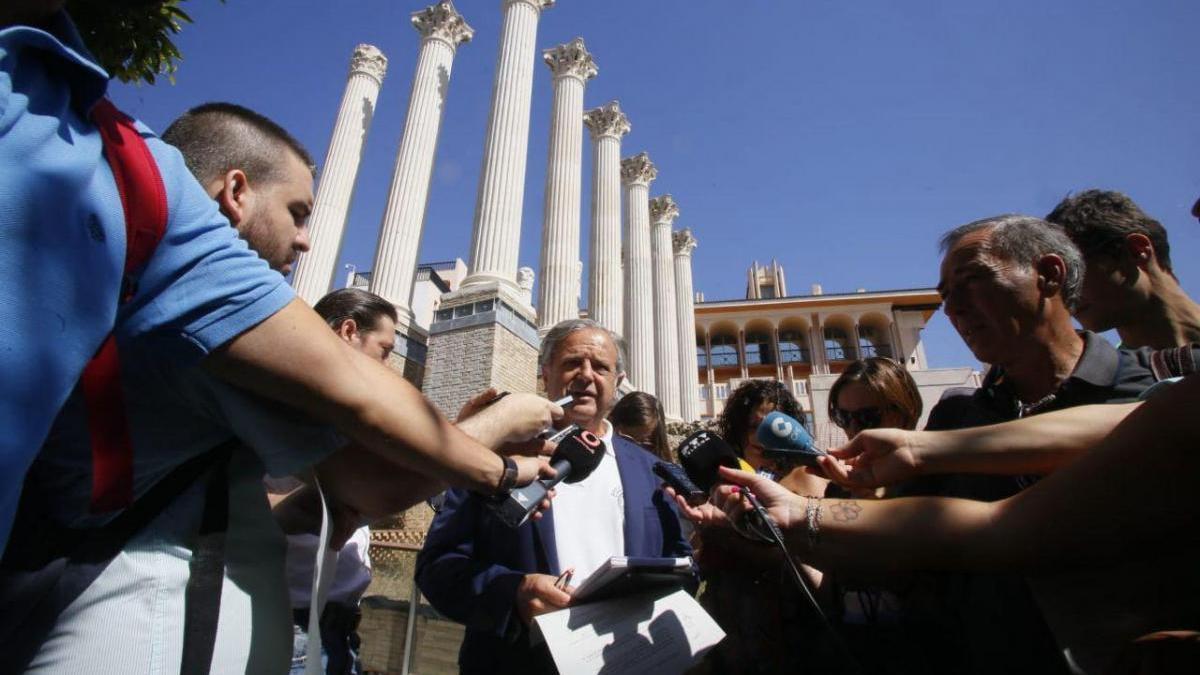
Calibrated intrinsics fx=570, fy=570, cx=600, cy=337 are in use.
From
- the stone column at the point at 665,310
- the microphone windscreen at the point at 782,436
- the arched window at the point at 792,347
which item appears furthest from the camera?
the arched window at the point at 792,347

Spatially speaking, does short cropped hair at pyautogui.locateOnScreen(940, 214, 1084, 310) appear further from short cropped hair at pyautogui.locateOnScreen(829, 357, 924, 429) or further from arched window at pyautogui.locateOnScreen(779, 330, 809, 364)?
arched window at pyautogui.locateOnScreen(779, 330, 809, 364)

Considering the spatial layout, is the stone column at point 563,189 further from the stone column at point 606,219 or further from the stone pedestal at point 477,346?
the stone pedestal at point 477,346

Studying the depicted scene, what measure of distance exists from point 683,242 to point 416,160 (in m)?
13.9

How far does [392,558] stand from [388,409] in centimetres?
719

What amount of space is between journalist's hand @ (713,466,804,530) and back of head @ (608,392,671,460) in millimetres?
2884

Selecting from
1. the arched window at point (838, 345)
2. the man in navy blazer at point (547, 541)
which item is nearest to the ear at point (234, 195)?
the man in navy blazer at point (547, 541)

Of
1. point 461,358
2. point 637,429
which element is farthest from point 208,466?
point 461,358

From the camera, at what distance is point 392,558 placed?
7379 millimetres

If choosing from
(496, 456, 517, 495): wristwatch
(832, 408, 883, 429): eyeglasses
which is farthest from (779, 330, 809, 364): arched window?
(496, 456, 517, 495): wristwatch

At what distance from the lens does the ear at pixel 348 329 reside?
8.65 ft

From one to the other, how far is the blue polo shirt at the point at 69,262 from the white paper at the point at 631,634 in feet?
4.07

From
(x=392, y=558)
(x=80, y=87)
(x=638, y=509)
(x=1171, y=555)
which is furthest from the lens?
(x=392, y=558)

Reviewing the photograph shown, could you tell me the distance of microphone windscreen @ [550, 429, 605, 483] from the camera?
5.70 ft

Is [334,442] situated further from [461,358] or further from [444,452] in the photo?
[461,358]
